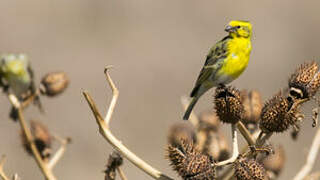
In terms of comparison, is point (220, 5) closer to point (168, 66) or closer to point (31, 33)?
point (168, 66)

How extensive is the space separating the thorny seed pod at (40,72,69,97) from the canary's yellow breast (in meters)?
1.33

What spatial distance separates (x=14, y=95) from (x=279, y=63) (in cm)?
1505

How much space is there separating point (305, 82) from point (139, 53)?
52.4 ft

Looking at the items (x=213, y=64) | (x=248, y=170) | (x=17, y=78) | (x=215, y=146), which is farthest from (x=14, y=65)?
(x=248, y=170)

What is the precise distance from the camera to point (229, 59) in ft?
18.3

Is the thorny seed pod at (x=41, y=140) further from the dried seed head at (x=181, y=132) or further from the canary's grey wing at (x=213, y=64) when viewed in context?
the canary's grey wing at (x=213, y=64)

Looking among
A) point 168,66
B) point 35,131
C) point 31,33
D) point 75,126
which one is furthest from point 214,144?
point 31,33

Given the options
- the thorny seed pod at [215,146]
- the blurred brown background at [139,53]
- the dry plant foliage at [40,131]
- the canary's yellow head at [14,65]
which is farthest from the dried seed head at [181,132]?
the blurred brown background at [139,53]

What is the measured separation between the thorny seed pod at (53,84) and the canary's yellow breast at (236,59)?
4.35 feet

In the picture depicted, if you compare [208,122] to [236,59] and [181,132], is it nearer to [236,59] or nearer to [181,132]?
[181,132]

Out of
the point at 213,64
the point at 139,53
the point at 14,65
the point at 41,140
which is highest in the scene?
the point at 14,65

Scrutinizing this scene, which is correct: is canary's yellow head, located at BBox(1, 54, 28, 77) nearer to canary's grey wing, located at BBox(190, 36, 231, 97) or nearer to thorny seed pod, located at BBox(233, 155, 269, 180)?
canary's grey wing, located at BBox(190, 36, 231, 97)

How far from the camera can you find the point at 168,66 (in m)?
19.3

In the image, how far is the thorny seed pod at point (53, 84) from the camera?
17.5 ft
